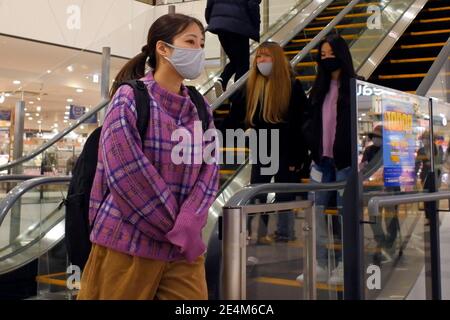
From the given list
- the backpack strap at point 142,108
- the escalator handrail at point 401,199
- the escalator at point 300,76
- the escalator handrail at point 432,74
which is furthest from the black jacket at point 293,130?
the backpack strap at point 142,108

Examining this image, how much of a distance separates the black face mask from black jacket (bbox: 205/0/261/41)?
174 centimetres

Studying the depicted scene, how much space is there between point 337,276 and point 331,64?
1.50m

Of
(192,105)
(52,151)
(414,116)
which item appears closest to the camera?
(192,105)

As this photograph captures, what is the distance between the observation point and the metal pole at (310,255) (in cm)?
317

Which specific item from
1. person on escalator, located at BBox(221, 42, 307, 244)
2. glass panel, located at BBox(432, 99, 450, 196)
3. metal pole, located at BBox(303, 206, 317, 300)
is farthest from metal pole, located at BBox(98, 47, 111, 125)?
metal pole, located at BBox(303, 206, 317, 300)

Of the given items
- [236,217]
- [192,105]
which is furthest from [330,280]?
[192,105]

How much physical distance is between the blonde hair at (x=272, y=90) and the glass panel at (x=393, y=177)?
90 cm

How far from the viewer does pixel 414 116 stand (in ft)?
12.7

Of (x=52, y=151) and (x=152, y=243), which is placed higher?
(x=52, y=151)

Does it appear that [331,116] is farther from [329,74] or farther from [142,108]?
[142,108]

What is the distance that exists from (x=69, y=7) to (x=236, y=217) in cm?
945

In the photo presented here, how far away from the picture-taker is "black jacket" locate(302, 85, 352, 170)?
3.76m

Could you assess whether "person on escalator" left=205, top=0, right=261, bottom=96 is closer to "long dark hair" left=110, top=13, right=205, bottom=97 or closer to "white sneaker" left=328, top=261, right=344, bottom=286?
"white sneaker" left=328, top=261, right=344, bottom=286
